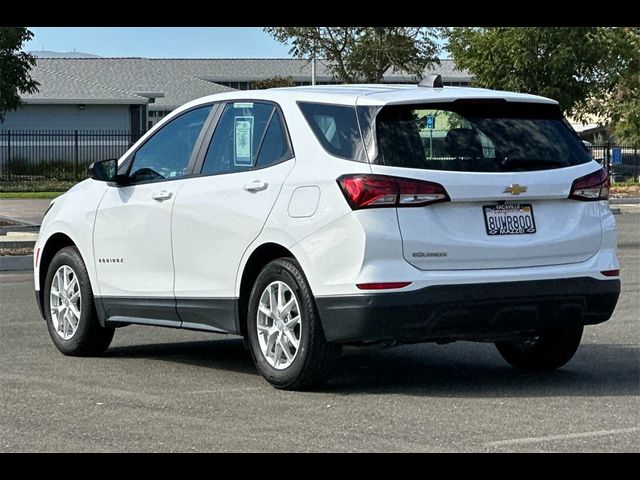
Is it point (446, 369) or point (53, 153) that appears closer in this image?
point (446, 369)

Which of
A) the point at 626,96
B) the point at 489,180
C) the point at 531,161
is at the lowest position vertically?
the point at 489,180

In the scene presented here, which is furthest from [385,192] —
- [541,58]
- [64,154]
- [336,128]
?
[64,154]

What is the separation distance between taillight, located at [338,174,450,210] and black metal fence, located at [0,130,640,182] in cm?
4174

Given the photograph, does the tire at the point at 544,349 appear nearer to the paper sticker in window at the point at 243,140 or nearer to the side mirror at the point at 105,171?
the paper sticker in window at the point at 243,140

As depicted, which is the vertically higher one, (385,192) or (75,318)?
(385,192)

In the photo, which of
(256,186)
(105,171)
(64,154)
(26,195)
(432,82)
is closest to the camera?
(256,186)

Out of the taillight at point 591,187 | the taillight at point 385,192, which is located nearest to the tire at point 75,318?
the taillight at point 385,192

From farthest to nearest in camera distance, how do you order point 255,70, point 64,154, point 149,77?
point 255,70 → point 149,77 → point 64,154

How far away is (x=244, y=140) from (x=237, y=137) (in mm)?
83

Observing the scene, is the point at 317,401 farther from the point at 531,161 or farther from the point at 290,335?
the point at 531,161

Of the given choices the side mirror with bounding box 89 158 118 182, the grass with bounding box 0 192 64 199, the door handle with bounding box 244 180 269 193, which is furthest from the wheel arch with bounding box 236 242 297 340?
the grass with bounding box 0 192 64 199

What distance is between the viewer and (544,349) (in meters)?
9.78
